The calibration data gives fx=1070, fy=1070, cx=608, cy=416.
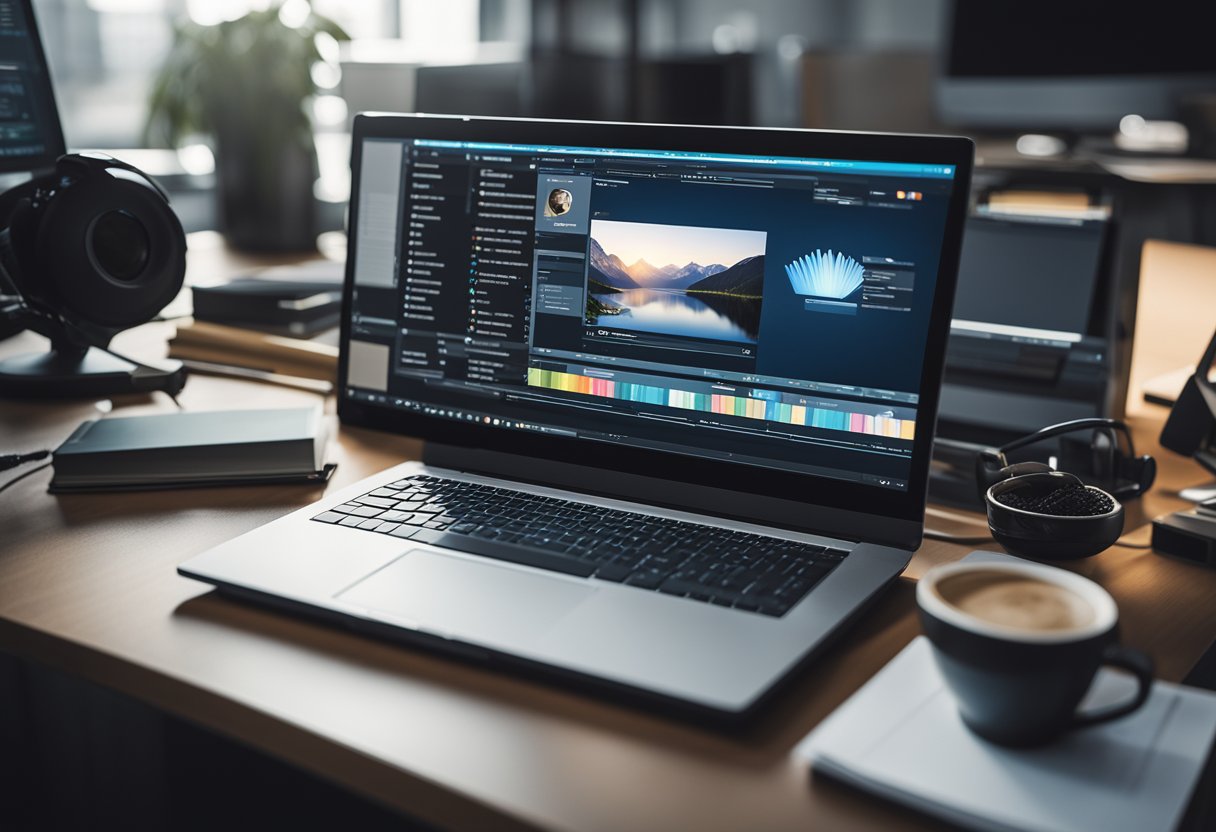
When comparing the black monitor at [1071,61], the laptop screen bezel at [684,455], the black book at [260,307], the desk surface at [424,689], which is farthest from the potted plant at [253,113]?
the black monitor at [1071,61]

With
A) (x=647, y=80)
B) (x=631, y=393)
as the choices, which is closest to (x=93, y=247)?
(x=631, y=393)

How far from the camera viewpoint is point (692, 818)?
1.73 feet

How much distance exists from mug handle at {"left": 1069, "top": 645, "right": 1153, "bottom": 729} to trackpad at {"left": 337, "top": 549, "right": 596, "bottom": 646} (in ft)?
1.01

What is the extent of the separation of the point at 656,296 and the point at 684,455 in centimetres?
13

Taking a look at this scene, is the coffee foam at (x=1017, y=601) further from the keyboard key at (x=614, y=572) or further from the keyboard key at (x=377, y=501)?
the keyboard key at (x=377, y=501)

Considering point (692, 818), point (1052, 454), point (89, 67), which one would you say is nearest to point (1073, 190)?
point (1052, 454)

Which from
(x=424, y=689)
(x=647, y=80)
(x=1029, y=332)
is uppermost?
(x=647, y=80)

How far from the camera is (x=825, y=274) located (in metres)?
0.80

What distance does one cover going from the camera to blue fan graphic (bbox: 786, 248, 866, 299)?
2.59 feet

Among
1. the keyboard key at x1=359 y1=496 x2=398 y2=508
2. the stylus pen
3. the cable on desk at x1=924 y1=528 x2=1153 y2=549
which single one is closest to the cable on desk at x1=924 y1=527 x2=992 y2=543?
the cable on desk at x1=924 y1=528 x2=1153 y2=549

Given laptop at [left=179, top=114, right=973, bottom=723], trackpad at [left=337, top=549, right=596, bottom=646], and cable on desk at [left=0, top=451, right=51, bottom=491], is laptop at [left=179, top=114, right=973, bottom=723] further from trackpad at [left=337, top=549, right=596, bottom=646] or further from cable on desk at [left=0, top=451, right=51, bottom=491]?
cable on desk at [left=0, top=451, right=51, bottom=491]

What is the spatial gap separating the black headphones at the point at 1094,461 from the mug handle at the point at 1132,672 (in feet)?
1.13

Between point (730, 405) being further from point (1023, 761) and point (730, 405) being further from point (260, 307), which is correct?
point (260, 307)

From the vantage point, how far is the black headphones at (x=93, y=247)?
44.0 inches
